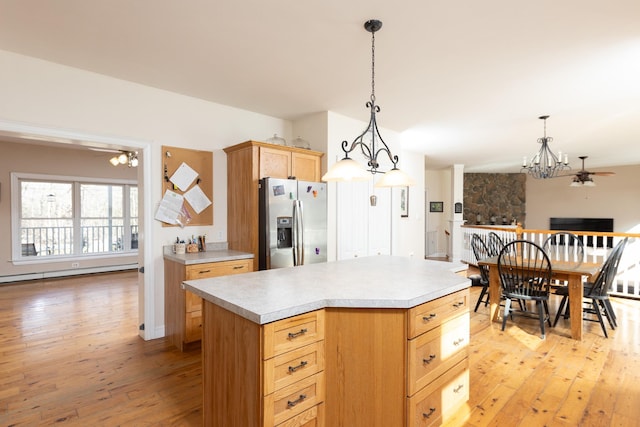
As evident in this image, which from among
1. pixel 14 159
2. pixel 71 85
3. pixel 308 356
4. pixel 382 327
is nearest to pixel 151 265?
pixel 71 85

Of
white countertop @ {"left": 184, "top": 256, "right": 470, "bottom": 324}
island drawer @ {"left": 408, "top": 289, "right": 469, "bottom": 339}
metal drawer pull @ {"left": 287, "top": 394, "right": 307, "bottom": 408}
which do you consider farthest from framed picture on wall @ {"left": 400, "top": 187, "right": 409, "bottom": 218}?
metal drawer pull @ {"left": 287, "top": 394, "right": 307, "bottom": 408}

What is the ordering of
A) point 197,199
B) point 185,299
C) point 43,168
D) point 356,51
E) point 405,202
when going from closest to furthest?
point 356,51, point 185,299, point 197,199, point 43,168, point 405,202

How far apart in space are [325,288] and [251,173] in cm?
199

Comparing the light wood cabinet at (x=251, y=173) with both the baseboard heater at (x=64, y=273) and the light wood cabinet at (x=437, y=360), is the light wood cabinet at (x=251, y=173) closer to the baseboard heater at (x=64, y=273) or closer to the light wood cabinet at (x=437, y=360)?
the light wood cabinet at (x=437, y=360)

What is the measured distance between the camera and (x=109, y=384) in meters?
2.53

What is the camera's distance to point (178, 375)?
2666mm

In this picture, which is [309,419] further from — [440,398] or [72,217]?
[72,217]

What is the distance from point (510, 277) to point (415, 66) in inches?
97.3

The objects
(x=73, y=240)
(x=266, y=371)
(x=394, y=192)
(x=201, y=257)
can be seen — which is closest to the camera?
(x=266, y=371)

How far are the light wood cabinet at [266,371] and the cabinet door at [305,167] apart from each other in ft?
7.63

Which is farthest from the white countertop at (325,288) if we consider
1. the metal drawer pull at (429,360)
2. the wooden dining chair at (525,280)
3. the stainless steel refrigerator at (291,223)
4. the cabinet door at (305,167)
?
the cabinet door at (305,167)

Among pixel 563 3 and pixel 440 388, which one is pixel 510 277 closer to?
pixel 440 388

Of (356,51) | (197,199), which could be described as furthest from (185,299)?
(356,51)

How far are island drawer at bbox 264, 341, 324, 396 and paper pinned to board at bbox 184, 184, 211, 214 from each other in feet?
8.47
